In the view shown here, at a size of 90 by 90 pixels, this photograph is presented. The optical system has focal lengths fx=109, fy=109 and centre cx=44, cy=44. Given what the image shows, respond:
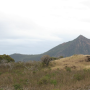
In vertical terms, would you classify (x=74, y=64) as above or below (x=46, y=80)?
below

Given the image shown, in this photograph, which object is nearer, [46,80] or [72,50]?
[46,80]

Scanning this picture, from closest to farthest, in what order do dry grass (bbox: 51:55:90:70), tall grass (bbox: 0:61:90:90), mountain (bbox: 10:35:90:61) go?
1. tall grass (bbox: 0:61:90:90)
2. dry grass (bbox: 51:55:90:70)
3. mountain (bbox: 10:35:90:61)

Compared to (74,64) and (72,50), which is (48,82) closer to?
(74,64)

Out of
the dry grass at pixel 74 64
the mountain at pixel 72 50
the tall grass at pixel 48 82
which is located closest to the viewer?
the tall grass at pixel 48 82

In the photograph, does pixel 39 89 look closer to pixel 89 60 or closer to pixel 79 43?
pixel 89 60

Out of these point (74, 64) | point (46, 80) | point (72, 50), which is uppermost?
point (72, 50)

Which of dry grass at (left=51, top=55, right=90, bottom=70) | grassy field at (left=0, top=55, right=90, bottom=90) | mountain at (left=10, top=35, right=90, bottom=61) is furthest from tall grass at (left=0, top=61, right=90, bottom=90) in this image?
mountain at (left=10, top=35, right=90, bottom=61)

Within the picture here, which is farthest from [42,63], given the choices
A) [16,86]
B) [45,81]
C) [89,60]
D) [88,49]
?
[88,49]

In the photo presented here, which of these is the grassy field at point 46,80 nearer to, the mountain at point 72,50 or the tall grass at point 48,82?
the tall grass at point 48,82

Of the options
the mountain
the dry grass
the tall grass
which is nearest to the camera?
the tall grass

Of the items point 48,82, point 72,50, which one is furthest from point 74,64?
point 72,50

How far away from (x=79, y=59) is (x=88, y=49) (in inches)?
4401

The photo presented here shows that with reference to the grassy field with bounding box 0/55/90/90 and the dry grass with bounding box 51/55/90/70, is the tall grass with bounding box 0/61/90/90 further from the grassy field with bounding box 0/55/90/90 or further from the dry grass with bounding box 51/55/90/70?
the dry grass with bounding box 51/55/90/70

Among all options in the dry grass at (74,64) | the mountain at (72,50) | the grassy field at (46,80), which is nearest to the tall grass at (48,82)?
the grassy field at (46,80)
